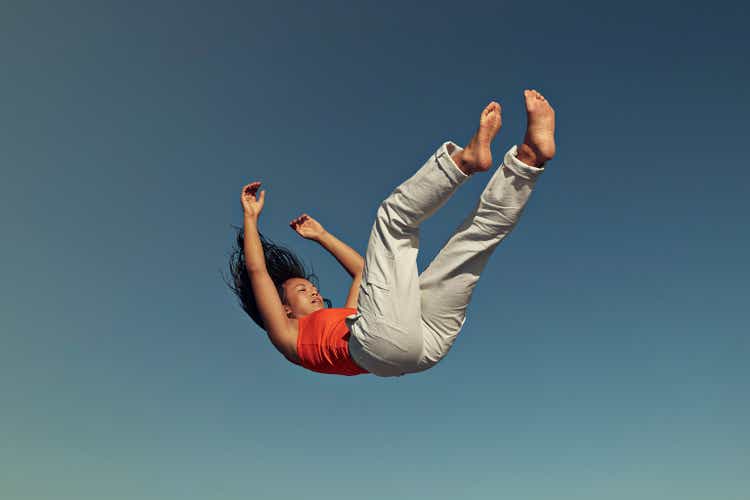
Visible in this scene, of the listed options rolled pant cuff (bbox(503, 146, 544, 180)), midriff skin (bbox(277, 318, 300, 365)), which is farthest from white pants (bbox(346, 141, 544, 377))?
midriff skin (bbox(277, 318, 300, 365))

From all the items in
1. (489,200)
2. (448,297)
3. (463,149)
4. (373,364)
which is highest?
(463,149)

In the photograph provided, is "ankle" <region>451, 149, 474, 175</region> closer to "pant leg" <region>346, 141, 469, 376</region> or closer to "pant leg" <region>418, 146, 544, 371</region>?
"pant leg" <region>346, 141, 469, 376</region>

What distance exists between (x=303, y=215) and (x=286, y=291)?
769mm

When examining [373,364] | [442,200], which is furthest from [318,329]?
[442,200]

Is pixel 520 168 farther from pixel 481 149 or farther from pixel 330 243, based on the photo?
pixel 330 243

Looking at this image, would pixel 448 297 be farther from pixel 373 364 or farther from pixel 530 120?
pixel 530 120

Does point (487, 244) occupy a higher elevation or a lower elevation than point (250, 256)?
lower

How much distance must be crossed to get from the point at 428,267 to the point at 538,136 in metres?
0.98

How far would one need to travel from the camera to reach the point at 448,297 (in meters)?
3.99

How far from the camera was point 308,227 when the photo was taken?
596 cm

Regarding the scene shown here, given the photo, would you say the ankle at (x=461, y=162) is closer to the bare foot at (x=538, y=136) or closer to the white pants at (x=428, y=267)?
the white pants at (x=428, y=267)

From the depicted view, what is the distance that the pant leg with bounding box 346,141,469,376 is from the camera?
376 cm

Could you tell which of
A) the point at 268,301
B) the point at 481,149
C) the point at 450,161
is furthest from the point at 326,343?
the point at 481,149

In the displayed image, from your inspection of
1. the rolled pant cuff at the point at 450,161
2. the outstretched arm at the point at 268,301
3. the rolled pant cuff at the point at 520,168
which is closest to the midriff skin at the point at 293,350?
the outstretched arm at the point at 268,301
